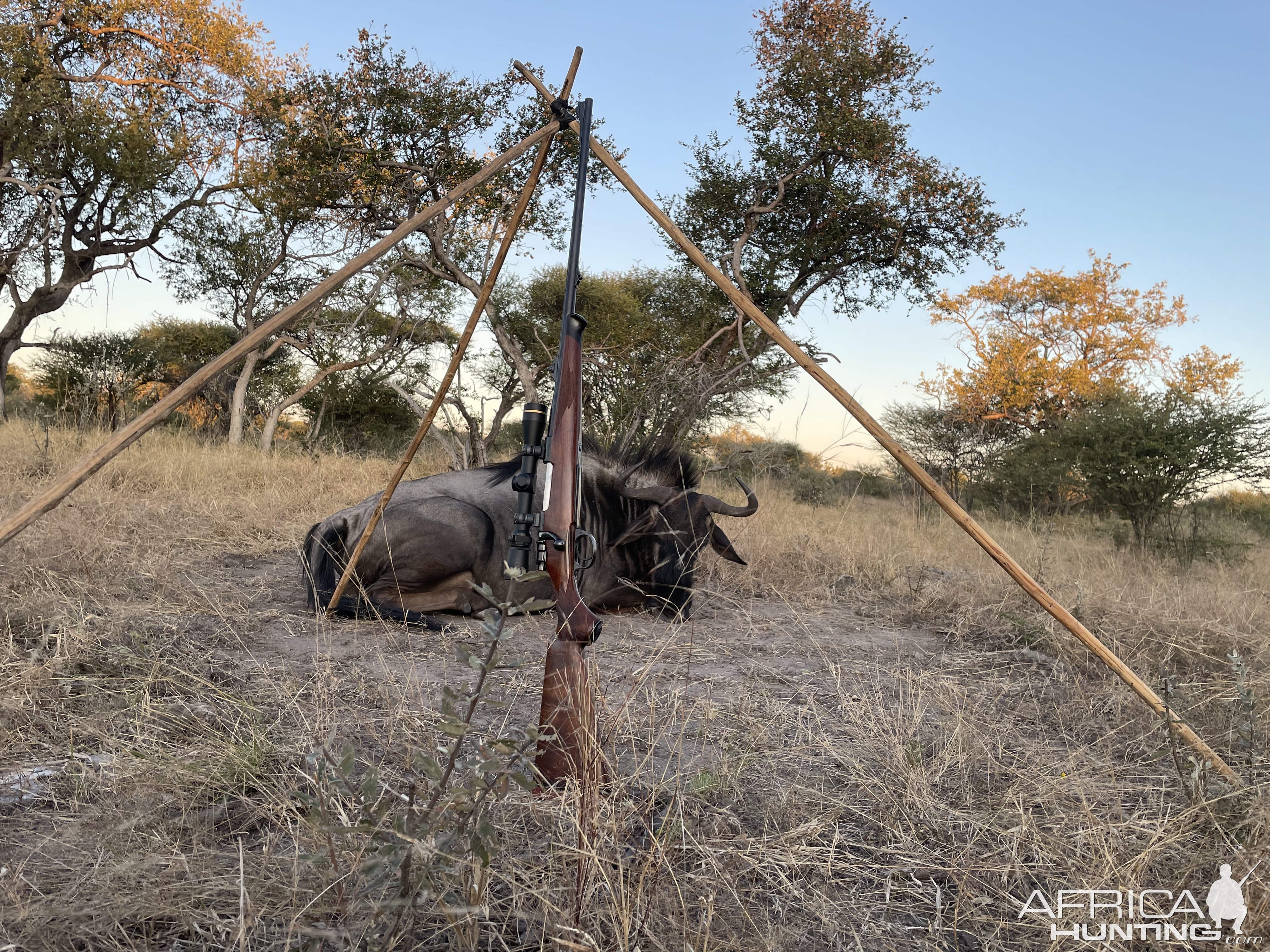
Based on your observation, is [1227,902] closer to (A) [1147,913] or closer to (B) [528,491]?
(A) [1147,913]

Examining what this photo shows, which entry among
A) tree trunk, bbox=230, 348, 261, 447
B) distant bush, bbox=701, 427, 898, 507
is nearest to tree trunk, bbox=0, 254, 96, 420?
tree trunk, bbox=230, 348, 261, 447

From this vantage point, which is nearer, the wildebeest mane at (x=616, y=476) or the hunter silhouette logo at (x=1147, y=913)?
the hunter silhouette logo at (x=1147, y=913)

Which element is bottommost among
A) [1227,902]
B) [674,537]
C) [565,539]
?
[1227,902]

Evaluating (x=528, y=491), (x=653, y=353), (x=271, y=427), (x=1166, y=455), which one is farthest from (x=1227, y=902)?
(x=271, y=427)

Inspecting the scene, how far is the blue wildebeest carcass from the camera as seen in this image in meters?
5.13

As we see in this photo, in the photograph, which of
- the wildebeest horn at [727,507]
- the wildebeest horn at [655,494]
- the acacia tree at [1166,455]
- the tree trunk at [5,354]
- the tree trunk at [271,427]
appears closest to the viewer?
the wildebeest horn at [655,494]

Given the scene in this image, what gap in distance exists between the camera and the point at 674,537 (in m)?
5.70

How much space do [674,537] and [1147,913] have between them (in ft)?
12.8

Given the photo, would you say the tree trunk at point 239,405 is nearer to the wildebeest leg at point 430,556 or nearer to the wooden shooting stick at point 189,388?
the wildebeest leg at point 430,556

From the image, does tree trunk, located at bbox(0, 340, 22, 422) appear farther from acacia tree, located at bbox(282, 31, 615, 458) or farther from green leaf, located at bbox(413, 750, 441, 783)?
green leaf, located at bbox(413, 750, 441, 783)

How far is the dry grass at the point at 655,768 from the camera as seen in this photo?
5.97ft

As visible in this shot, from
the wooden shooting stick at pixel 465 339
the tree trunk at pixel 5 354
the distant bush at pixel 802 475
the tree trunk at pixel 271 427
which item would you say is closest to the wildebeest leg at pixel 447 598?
the wooden shooting stick at pixel 465 339

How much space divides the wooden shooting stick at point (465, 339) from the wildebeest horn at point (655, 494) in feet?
6.06

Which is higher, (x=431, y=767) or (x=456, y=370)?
(x=456, y=370)
